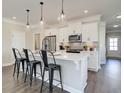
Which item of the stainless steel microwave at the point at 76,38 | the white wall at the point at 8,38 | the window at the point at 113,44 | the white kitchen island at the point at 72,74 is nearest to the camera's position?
the white kitchen island at the point at 72,74

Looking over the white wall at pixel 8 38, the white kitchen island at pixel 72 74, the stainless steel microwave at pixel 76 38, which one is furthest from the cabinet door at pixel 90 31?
the white wall at pixel 8 38

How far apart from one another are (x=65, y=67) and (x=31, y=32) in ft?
18.7

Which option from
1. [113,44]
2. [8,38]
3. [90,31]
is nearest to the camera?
[90,31]

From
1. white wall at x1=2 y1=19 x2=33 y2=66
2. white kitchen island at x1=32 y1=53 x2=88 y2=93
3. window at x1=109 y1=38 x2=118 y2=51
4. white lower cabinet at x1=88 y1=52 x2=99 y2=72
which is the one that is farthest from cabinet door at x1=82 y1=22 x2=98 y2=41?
window at x1=109 y1=38 x2=118 y2=51

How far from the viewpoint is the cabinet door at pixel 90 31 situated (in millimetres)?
4923

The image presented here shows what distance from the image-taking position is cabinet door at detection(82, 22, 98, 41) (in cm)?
492

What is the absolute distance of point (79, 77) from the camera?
Answer: 8.30ft

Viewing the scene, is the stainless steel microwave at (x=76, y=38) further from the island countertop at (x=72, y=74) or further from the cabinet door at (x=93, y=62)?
the island countertop at (x=72, y=74)

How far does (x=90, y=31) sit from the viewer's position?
5.09m

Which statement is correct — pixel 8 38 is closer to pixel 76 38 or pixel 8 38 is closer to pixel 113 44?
pixel 76 38

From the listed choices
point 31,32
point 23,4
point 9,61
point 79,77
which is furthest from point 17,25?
point 79,77

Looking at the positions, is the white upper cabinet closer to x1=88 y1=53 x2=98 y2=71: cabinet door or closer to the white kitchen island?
x1=88 y1=53 x2=98 y2=71: cabinet door

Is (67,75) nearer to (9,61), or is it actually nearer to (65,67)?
(65,67)

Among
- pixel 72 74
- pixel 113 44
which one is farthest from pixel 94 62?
pixel 113 44
